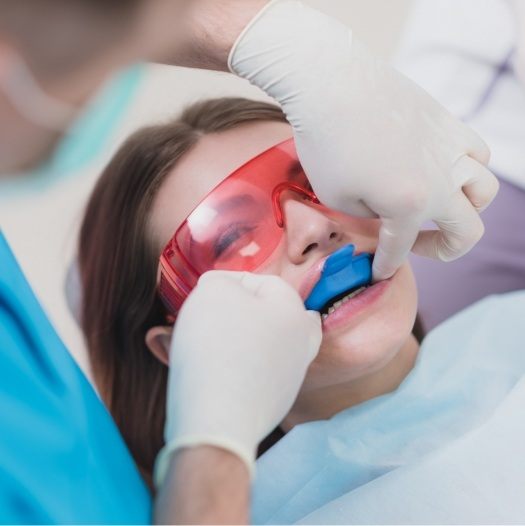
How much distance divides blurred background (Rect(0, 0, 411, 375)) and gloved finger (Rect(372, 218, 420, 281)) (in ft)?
2.72

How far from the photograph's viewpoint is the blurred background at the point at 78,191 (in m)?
1.91

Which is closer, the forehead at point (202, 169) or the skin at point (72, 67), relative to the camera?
the skin at point (72, 67)

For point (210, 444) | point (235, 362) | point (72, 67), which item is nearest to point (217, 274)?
point (235, 362)

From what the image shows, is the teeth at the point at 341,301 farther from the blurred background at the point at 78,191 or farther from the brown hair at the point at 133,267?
the blurred background at the point at 78,191

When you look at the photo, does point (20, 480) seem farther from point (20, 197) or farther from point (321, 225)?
point (321, 225)

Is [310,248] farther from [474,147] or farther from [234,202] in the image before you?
[474,147]

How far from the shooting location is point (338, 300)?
1170 mm

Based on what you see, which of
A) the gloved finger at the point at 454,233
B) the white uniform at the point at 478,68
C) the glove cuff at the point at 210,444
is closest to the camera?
the glove cuff at the point at 210,444

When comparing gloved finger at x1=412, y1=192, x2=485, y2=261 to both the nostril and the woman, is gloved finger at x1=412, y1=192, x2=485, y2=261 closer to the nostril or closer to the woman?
the woman

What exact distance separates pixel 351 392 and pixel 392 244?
1.08 feet

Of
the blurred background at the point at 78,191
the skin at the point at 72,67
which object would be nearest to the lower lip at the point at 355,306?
the skin at the point at 72,67

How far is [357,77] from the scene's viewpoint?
3.35 feet

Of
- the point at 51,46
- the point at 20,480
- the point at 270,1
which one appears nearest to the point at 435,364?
the point at 270,1

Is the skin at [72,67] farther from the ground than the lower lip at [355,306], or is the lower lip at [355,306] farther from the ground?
the skin at [72,67]
